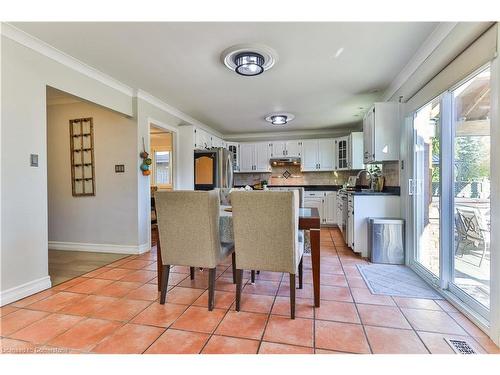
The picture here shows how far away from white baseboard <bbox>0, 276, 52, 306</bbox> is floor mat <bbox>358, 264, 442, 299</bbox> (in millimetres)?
3090

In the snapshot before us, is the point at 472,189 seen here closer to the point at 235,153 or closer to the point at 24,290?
the point at 24,290

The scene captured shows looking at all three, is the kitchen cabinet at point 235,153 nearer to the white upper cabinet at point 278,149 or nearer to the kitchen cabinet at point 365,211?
the white upper cabinet at point 278,149

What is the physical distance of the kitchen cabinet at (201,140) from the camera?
15.6 ft

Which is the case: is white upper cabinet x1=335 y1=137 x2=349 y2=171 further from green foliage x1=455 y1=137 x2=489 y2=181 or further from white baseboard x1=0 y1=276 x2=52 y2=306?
white baseboard x1=0 y1=276 x2=52 y2=306

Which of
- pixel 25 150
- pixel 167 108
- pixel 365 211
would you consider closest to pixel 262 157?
pixel 167 108

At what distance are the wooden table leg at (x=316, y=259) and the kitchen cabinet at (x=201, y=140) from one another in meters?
3.29

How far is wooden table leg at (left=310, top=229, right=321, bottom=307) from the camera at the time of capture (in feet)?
6.68

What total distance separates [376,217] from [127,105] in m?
3.68

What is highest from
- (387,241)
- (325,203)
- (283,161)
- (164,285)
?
(283,161)

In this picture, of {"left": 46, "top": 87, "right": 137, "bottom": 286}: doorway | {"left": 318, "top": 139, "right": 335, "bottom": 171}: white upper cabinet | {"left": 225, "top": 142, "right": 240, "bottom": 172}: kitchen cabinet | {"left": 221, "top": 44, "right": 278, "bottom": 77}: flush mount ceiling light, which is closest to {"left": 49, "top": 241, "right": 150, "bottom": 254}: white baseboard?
{"left": 46, "top": 87, "right": 137, "bottom": 286}: doorway

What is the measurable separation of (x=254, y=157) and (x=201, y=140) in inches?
74.8

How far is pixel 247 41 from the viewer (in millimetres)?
2279

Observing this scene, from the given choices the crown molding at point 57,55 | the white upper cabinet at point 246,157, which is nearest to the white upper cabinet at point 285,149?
the white upper cabinet at point 246,157
